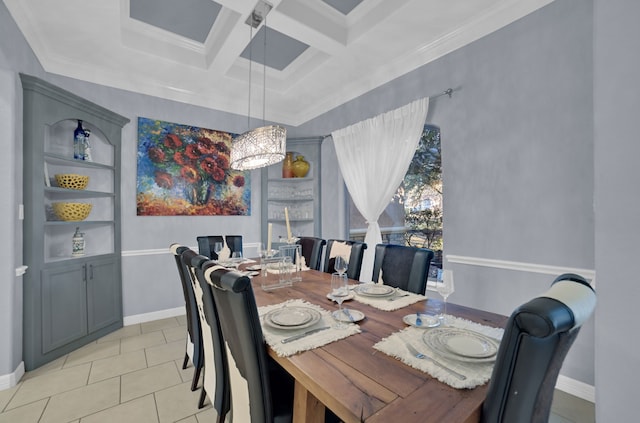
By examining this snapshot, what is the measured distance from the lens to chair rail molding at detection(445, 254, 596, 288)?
1802 millimetres

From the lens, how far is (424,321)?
125 cm

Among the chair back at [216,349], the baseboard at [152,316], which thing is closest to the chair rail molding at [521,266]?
the chair back at [216,349]

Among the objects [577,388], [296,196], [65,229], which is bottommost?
[577,388]

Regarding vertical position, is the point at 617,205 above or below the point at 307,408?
above

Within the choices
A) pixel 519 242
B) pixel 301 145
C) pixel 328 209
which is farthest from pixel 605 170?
pixel 301 145

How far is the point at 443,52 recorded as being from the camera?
8.42 feet

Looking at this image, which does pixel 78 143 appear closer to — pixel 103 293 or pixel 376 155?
pixel 103 293

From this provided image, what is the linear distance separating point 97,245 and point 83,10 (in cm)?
225

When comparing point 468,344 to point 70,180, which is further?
point 70,180

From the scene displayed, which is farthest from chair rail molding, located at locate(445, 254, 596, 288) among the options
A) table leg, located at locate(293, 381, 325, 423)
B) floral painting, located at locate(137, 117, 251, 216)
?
floral painting, located at locate(137, 117, 251, 216)

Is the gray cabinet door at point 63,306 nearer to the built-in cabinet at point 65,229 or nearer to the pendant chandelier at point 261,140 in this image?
the built-in cabinet at point 65,229

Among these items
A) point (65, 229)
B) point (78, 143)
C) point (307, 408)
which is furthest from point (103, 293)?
point (307, 408)

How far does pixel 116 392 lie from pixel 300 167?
3033 millimetres

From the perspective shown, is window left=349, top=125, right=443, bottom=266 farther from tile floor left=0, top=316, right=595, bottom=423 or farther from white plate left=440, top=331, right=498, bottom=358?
white plate left=440, top=331, right=498, bottom=358
